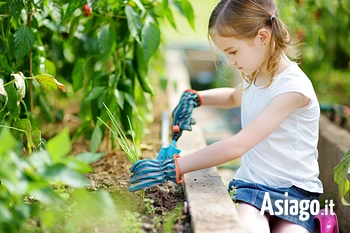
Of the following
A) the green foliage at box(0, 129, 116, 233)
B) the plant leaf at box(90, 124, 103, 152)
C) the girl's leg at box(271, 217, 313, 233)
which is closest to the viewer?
the green foliage at box(0, 129, 116, 233)

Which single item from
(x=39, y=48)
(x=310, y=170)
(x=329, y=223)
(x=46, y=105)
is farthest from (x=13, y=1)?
(x=329, y=223)

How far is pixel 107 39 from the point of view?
2467 mm

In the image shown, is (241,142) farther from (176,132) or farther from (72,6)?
(72,6)

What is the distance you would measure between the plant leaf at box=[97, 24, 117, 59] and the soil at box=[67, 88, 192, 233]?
1.66ft

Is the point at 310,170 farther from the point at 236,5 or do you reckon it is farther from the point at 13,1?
the point at 13,1

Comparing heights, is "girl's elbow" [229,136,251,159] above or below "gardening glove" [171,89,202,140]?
above

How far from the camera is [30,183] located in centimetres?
135

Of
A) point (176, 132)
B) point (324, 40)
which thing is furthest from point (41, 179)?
point (324, 40)

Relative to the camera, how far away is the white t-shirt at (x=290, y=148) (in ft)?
7.10

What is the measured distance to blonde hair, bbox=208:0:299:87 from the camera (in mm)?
2123

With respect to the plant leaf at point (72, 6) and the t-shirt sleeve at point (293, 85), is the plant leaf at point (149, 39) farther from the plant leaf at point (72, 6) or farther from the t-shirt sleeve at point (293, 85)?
the t-shirt sleeve at point (293, 85)

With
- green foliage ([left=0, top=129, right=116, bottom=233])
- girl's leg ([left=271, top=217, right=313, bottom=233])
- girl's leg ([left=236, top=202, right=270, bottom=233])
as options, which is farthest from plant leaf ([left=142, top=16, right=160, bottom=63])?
green foliage ([left=0, top=129, right=116, bottom=233])

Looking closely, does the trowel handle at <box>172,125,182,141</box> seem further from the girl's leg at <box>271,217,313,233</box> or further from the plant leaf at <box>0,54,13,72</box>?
the plant leaf at <box>0,54,13,72</box>

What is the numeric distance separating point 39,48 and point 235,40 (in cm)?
89
